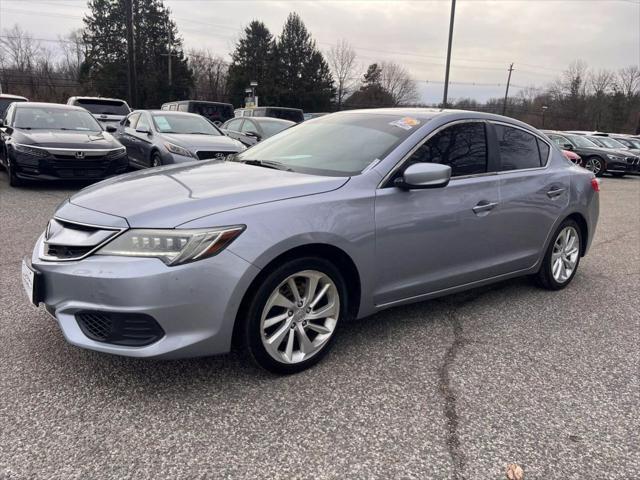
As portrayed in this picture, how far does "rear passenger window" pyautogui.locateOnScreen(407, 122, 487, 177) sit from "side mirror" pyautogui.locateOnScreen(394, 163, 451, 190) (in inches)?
7.6

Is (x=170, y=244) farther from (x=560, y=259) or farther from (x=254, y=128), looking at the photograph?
(x=254, y=128)

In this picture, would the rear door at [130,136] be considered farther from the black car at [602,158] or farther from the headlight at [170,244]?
the black car at [602,158]

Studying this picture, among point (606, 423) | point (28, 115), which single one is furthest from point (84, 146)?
point (606, 423)

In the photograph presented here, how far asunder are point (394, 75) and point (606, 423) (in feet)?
237

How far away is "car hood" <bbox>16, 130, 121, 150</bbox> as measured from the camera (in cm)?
834

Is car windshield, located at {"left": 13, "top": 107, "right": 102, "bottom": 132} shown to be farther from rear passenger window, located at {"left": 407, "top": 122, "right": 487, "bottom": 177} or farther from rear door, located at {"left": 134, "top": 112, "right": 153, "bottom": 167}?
rear passenger window, located at {"left": 407, "top": 122, "right": 487, "bottom": 177}

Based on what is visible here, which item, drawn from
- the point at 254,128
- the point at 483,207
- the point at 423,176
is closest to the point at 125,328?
the point at 423,176

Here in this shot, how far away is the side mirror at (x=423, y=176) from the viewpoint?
10.4 ft

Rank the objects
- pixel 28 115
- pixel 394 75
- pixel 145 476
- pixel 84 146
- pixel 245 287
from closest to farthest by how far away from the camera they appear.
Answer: pixel 145 476, pixel 245 287, pixel 84 146, pixel 28 115, pixel 394 75

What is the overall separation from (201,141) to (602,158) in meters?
16.7

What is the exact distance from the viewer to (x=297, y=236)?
2758 mm

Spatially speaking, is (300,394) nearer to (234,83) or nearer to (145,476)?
(145,476)

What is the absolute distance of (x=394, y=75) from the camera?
70.4 meters

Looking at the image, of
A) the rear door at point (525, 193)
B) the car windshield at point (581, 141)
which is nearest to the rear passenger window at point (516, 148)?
the rear door at point (525, 193)
